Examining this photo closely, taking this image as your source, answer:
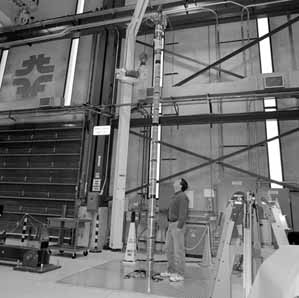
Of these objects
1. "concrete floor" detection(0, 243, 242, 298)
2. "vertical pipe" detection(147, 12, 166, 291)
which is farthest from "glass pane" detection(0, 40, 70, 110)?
"concrete floor" detection(0, 243, 242, 298)

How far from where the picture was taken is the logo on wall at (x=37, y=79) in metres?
9.33

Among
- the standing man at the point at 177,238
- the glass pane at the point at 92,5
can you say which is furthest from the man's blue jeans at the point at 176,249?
the glass pane at the point at 92,5

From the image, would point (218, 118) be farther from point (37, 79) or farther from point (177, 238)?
point (37, 79)

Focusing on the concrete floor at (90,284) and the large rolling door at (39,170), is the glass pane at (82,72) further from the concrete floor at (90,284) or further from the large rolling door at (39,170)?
the concrete floor at (90,284)

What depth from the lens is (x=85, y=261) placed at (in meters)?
5.21

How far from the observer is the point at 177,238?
405cm

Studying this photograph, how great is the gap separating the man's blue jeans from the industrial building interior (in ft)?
1.84

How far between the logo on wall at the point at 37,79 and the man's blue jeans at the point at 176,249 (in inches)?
286

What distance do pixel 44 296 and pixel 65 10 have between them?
9.63 meters

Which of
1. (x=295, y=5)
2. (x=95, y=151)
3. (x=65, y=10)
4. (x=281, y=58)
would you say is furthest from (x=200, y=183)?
(x=65, y=10)

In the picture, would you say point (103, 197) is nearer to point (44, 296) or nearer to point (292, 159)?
point (44, 296)

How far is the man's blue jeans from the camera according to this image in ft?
13.2

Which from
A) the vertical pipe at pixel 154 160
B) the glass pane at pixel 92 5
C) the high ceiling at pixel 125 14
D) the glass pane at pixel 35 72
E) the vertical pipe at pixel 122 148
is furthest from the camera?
the glass pane at pixel 92 5

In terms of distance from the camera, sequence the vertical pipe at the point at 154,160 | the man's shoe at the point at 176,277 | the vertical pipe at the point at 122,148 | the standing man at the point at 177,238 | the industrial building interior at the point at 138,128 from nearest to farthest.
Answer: the vertical pipe at the point at 154,160, the man's shoe at the point at 176,277, the standing man at the point at 177,238, the industrial building interior at the point at 138,128, the vertical pipe at the point at 122,148
